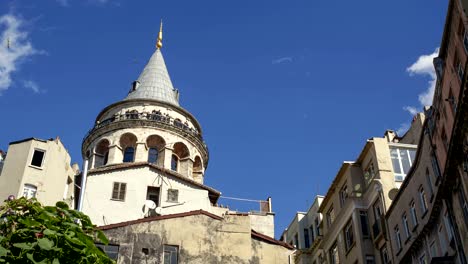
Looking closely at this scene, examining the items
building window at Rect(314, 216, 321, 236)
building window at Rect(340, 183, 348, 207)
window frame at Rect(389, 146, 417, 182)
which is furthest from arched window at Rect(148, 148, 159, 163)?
window frame at Rect(389, 146, 417, 182)

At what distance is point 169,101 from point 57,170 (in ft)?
71.8

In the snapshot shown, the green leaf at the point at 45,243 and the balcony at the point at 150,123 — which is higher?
the balcony at the point at 150,123

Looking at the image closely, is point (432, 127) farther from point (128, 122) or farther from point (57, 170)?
point (128, 122)

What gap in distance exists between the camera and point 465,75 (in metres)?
23.1

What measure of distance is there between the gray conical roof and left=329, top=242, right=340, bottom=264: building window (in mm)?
21269

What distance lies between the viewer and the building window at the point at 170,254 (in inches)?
1171

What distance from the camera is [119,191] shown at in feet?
137

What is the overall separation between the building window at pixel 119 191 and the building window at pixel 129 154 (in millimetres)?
8173

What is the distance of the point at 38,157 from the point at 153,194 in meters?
11.7

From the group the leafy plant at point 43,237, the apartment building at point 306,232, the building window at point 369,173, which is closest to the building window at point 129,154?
the apartment building at point 306,232

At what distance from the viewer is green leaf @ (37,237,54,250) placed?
39.2 feet

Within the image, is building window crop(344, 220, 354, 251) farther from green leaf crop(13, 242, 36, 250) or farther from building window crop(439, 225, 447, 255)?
green leaf crop(13, 242, 36, 250)

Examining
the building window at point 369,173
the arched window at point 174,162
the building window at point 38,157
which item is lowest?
the building window at point 38,157

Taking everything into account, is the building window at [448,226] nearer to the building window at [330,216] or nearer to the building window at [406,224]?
the building window at [406,224]
